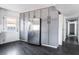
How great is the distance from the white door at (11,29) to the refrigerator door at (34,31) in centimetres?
162

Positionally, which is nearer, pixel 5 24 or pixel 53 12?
pixel 53 12

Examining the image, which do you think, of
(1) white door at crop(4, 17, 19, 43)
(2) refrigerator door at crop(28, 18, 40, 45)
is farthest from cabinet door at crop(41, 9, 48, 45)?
(1) white door at crop(4, 17, 19, 43)

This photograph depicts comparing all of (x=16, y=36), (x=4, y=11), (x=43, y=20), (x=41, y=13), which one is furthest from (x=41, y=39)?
(x=4, y=11)

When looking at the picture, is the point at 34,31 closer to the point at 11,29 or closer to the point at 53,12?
the point at 53,12

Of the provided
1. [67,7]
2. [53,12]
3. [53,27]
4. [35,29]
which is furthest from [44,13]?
[67,7]

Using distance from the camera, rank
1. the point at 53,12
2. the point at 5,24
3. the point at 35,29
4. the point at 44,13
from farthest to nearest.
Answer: the point at 5,24, the point at 35,29, the point at 44,13, the point at 53,12

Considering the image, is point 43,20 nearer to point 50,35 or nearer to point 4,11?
point 50,35

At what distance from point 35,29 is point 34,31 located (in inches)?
6.7

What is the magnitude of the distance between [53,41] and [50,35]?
1.38ft

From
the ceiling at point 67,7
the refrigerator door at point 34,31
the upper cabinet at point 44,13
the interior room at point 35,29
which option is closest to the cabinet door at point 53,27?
the interior room at point 35,29

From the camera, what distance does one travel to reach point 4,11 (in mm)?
5094

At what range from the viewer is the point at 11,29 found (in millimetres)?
5781

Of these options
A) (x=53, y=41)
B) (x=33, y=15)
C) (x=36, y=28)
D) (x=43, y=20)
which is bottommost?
(x=53, y=41)

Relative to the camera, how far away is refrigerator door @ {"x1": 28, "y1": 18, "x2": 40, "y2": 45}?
15.6 feet
